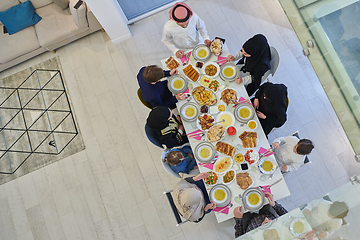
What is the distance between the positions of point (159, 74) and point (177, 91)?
0.31 m

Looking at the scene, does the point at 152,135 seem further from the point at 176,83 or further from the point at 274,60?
the point at 274,60

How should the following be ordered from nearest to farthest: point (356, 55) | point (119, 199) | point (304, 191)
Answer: point (356, 55)
point (304, 191)
point (119, 199)

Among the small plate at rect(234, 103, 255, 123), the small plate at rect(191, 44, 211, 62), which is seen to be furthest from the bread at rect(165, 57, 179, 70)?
the small plate at rect(234, 103, 255, 123)

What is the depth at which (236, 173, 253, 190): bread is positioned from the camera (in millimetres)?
2396

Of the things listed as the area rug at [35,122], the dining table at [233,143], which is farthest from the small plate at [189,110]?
the area rug at [35,122]

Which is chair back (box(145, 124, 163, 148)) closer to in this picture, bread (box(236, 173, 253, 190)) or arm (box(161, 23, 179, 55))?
bread (box(236, 173, 253, 190))

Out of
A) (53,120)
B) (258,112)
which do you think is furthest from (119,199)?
(258,112)

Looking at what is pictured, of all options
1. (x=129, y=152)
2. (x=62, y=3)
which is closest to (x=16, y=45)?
(x=62, y=3)

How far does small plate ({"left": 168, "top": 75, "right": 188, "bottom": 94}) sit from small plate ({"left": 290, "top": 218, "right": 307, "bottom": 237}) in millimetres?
1754

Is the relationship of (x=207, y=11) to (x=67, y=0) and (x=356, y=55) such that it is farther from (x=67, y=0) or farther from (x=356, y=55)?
(x=356, y=55)

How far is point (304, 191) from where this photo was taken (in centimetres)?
322

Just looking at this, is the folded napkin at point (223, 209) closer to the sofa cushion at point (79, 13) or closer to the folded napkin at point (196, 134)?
the folded napkin at point (196, 134)

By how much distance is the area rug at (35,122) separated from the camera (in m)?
3.69

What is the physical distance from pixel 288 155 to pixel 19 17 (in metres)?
4.51
